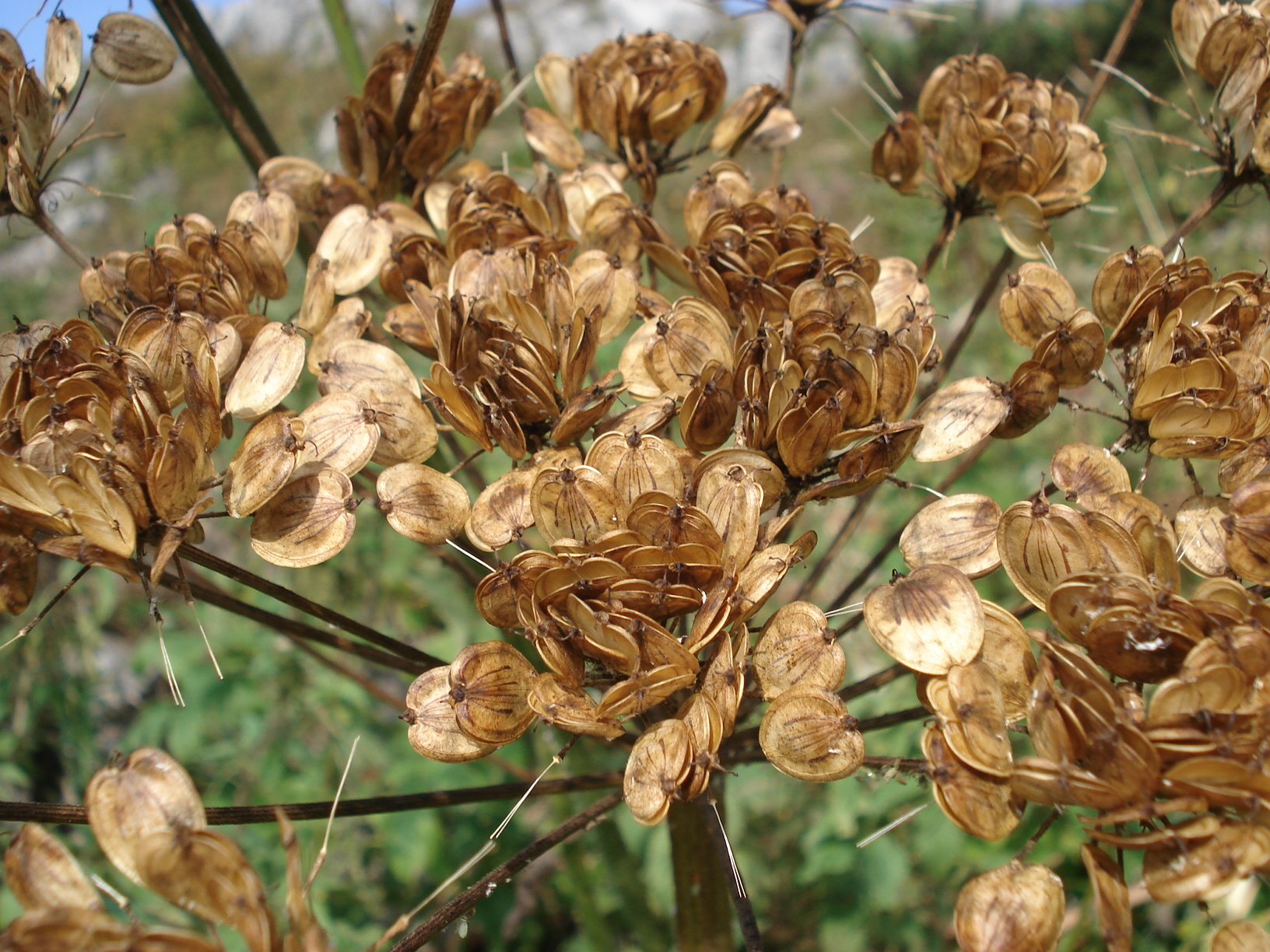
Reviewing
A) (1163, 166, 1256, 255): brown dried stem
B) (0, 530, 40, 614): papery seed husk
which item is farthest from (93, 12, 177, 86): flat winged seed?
(1163, 166, 1256, 255): brown dried stem

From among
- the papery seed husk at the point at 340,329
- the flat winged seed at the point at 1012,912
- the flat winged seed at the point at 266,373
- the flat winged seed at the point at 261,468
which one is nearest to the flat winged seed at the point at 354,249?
the papery seed husk at the point at 340,329

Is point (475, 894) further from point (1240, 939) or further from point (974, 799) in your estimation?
point (1240, 939)

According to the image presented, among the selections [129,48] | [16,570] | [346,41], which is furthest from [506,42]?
[16,570]

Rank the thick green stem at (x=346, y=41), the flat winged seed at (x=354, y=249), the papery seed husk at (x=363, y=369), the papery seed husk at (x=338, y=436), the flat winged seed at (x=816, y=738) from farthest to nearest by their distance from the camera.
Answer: the thick green stem at (x=346, y=41) < the flat winged seed at (x=354, y=249) < the papery seed husk at (x=363, y=369) < the papery seed husk at (x=338, y=436) < the flat winged seed at (x=816, y=738)

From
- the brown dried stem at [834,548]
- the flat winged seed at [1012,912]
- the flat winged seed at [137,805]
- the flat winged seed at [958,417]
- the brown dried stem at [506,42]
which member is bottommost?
the brown dried stem at [834,548]

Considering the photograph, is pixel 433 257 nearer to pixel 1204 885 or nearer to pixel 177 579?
pixel 177 579

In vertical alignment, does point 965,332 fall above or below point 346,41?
below

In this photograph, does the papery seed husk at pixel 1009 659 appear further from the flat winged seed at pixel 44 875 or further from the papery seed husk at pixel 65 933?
the flat winged seed at pixel 44 875
